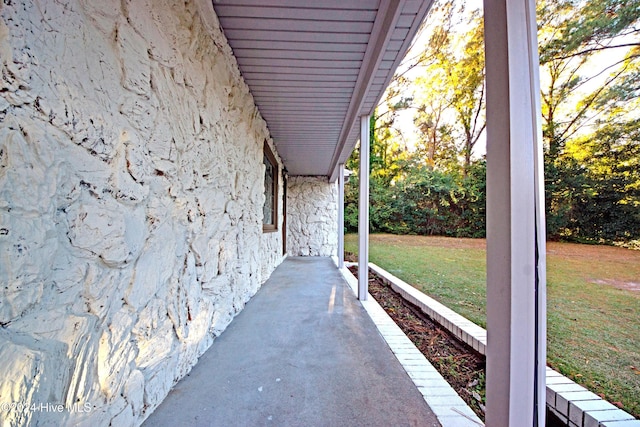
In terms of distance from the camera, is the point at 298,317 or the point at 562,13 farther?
the point at 298,317

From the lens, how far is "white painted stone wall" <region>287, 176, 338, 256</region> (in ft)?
25.6

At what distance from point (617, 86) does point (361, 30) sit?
5.35ft

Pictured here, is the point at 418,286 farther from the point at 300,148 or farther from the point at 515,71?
the point at 515,71

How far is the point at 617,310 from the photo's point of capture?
1.10 m

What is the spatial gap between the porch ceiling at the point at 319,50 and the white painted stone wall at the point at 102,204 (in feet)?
1.13

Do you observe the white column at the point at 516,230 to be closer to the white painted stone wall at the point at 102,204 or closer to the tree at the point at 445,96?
the white painted stone wall at the point at 102,204

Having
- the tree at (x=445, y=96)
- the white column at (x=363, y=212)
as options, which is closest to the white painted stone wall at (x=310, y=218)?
the tree at (x=445, y=96)

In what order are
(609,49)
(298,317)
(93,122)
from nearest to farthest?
(609,49), (93,122), (298,317)

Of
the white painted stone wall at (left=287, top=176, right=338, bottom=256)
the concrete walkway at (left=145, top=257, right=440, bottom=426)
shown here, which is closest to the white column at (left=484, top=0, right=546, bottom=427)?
the concrete walkway at (left=145, top=257, right=440, bottom=426)

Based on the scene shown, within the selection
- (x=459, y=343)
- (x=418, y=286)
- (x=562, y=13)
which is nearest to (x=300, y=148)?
(x=418, y=286)

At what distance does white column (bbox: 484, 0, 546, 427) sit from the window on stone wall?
3973mm

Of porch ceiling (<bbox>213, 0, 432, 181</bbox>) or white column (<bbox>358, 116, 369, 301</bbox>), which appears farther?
white column (<bbox>358, 116, 369, 301</bbox>)

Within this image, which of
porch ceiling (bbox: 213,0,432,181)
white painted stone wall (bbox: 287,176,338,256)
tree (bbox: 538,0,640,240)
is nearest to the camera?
tree (bbox: 538,0,640,240)

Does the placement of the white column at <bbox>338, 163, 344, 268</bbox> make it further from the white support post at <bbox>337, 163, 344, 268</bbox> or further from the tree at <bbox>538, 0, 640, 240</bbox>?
the tree at <bbox>538, 0, 640, 240</bbox>
